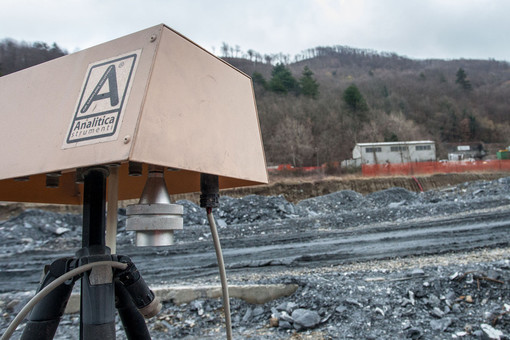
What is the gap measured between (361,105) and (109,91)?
198ft

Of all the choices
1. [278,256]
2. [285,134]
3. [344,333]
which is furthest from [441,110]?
[344,333]

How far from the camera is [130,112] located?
0.82 m

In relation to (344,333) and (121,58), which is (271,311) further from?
(121,58)

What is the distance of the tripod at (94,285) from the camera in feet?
3.18

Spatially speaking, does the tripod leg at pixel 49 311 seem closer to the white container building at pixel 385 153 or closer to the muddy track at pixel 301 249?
the muddy track at pixel 301 249

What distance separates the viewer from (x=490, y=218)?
10805 millimetres

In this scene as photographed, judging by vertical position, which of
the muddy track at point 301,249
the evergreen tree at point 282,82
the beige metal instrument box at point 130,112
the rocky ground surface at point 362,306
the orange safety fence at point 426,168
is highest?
the evergreen tree at point 282,82

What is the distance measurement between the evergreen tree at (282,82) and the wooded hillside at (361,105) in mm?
172

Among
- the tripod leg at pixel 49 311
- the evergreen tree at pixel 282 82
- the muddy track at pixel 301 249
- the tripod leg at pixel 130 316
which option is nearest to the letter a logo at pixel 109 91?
the tripod leg at pixel 49 311

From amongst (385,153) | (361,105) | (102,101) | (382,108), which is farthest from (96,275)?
(382,108)

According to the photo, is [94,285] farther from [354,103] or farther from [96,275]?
[354,103]

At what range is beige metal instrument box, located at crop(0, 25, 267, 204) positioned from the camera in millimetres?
826

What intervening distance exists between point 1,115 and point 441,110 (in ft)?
270

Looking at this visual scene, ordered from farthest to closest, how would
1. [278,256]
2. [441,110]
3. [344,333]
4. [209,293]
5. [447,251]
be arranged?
[441,110]
[278,256]
[447,251]
[209,293]
[344,333]
